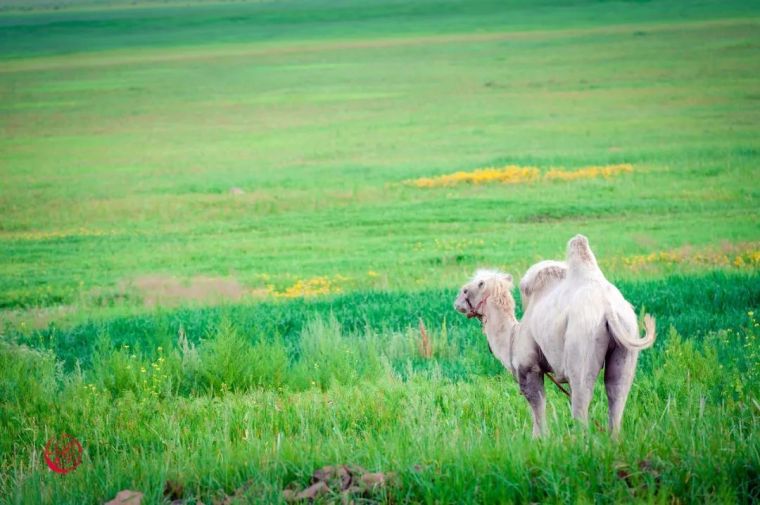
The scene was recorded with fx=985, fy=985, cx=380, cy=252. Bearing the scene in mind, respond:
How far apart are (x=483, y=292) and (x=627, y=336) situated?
1.47 m

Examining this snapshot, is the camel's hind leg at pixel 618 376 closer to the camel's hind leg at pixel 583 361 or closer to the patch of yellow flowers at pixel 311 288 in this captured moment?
the camel's hind leg at pixel 583 361

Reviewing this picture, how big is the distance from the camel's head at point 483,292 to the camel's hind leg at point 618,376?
3.57 ft

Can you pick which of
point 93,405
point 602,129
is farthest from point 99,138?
point 93,405

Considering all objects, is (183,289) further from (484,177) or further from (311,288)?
(484,177)

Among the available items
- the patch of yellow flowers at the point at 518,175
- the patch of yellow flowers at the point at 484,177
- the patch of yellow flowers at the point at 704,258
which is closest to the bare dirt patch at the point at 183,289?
the patch of yellow flowers at the point at 704,258

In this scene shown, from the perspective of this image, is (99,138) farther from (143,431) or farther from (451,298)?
(143,431)

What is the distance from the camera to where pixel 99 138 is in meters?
54.8

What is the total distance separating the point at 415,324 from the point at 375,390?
567 centimetres

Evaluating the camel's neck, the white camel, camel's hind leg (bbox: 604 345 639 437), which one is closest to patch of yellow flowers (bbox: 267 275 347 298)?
the camel's neck

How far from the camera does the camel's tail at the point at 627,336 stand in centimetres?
584

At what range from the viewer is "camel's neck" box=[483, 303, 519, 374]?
7.10 metres

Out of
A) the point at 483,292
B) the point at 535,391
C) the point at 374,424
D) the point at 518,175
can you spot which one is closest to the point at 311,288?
the point at 374,424

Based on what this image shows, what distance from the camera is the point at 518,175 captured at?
3834cm

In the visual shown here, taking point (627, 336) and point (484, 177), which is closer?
point (627, 336)
